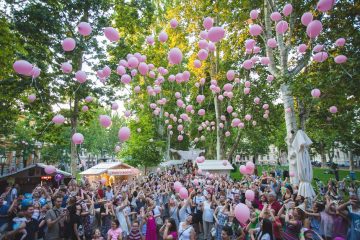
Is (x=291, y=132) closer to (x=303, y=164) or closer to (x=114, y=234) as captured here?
(x=303, y=164)

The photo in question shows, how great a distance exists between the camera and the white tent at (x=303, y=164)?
8.12 m

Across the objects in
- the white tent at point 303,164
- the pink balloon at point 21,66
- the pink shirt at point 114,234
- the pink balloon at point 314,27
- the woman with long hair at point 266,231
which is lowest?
the pink shirt at point 114,234

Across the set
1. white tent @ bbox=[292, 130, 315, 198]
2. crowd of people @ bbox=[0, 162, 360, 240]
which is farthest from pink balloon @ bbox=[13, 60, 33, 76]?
white tent @ bbox=[292, 130, 315, 198]

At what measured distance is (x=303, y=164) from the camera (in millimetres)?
8391

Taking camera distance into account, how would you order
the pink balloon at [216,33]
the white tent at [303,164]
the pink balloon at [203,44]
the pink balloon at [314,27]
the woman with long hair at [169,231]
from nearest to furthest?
1. the woman with long hair at [169,231]
2. the pink balloon at [314,27]
3. the pink balloon at [216,33]
4. the pink balloon at [203,44]
5. the white tent at [303,164]

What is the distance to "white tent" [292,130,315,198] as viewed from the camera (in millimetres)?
8117

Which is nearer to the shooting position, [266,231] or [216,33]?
[266,231]

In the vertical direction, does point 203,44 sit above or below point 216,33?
above

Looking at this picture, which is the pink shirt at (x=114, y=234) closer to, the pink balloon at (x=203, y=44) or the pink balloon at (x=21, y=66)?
the pink balloon at (x=21, y=66)

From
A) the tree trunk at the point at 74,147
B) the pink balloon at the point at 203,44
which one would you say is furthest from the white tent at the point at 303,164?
the tree trunk at the point at 74,147

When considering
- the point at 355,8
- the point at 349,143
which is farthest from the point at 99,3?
the point at 349,143

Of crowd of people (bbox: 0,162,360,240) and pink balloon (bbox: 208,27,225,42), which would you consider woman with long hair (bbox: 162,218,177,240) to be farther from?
pink balloon (bbox: 208,27,225,42)

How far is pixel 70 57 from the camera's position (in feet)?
43.7

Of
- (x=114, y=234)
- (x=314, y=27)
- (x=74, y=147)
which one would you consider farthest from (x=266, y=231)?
(x=74, y=147)
